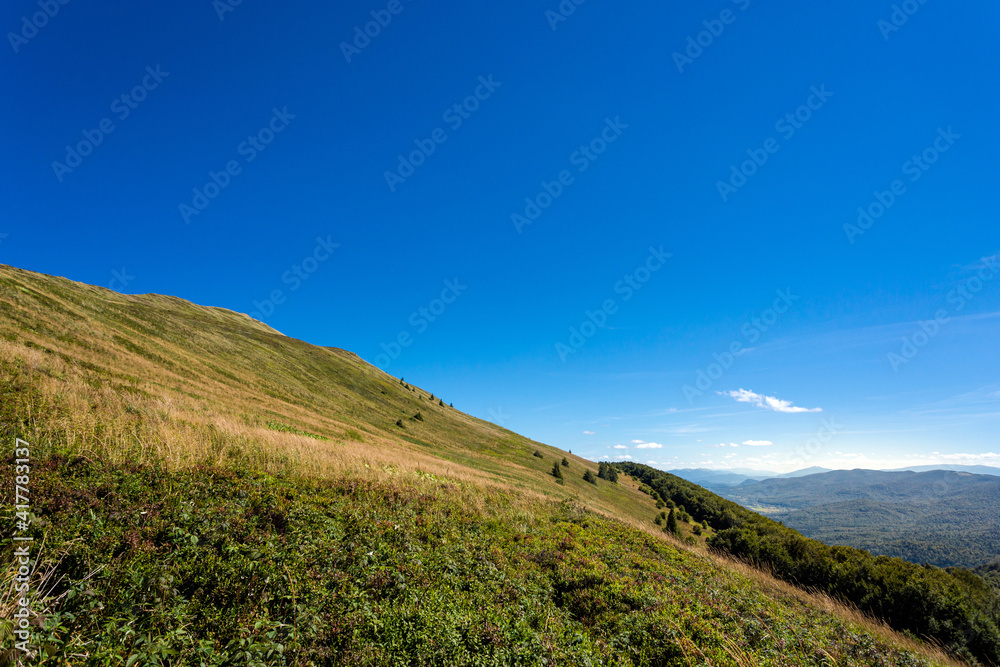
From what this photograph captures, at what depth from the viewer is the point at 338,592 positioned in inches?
262

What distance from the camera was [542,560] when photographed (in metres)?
11.1

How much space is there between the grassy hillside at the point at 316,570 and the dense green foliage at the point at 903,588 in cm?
713

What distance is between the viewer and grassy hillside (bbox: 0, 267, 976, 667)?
5.19 metres

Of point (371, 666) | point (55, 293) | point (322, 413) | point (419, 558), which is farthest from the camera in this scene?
point (322, 413)

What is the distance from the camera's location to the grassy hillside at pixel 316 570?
5.19 meters

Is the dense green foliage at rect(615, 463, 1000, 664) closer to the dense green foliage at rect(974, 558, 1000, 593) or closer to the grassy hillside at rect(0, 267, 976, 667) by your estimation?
the dense green foliage at rect(974, 558, 1000, 593)

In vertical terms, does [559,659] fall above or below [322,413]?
below

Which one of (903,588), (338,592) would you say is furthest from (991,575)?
(338,592)

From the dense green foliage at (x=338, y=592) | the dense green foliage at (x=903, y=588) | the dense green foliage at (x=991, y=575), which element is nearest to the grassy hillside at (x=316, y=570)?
the dense green foliage at (x=338, y=592)

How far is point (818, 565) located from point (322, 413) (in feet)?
173

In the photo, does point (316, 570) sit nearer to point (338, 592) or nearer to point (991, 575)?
point (338, 592)

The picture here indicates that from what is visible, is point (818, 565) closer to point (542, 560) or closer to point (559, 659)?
point (542, 560)

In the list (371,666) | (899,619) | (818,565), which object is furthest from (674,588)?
(818,565)

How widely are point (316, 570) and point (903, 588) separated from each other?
33.1 meters
